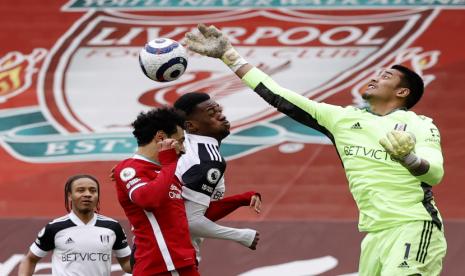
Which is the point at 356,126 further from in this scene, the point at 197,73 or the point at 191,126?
the point at 197,73

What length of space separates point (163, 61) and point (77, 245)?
175 cm

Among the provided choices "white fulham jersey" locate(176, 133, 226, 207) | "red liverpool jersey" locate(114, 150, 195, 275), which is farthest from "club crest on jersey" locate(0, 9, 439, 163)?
"red liverpool jersey" locate(114, 150, 195, 275)

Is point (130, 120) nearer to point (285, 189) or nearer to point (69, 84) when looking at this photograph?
point (69, 84)

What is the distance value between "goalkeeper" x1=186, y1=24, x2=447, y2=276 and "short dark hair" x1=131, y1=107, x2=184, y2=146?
0.45m

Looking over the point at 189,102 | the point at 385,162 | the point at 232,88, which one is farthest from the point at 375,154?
the point at 232,88

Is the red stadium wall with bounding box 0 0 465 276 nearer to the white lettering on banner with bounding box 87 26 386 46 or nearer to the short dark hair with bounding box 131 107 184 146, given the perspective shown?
the white lettering on banner with bounding box 87 26 386 46

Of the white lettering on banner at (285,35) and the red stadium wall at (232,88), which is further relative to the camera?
the white lettering on banner at (285,35)

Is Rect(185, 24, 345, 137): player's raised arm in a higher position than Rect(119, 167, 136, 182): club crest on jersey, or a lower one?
higher

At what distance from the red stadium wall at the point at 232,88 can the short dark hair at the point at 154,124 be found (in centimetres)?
475

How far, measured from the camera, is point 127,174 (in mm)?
6449

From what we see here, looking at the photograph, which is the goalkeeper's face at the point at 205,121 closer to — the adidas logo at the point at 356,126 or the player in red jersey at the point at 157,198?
the player in red jersey at the point at 157,198

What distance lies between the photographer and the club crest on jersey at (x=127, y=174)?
6434 millimetres

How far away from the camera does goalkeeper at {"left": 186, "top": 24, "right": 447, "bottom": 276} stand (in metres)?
6.16

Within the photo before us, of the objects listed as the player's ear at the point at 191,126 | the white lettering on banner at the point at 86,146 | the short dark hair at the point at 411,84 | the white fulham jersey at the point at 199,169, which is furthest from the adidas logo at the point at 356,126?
the white lettering on banner at the point at 86,146
